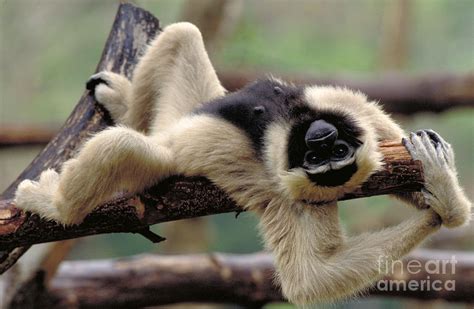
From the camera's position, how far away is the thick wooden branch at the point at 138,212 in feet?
11.4

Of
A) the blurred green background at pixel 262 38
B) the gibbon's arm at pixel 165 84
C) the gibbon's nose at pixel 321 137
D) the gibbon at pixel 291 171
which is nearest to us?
the gibbon's nose at pixel 321 137

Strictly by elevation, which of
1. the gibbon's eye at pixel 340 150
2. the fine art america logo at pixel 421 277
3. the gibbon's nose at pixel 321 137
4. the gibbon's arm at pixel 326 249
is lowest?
the fine art america logo at pixel 421 277

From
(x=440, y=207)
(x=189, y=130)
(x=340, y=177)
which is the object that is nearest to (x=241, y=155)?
(x=189, y=130)

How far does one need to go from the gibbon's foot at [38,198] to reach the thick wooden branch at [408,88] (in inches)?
180

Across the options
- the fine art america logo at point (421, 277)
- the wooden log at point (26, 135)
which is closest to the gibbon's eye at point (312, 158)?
the fine art america logo at point (421, 277)

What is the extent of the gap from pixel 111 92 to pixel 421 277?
317 centimetres

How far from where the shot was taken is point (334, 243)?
3.71m

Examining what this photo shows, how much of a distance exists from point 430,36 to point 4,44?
8991 mm

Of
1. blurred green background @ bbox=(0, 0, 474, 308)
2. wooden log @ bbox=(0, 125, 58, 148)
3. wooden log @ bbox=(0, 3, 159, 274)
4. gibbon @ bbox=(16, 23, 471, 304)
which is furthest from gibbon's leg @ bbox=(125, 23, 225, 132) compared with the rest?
blurred green background @ bbox=(0, 0, 474, 308)

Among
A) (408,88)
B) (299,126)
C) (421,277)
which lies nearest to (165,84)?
(299,126)

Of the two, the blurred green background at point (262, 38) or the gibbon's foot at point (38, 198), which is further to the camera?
the blurred green background at point (262, 38)

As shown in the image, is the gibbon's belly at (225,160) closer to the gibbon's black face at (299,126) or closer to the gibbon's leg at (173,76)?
the gibbon's black face at (299,126)

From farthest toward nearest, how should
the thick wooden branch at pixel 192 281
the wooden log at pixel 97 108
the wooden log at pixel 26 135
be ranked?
the wooden log at pixel 26 135 → the thick wooden branch at pixel 192 281 → the wooden log at pixel 97 108

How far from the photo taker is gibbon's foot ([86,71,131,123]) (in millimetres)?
4723
